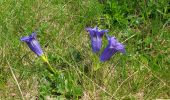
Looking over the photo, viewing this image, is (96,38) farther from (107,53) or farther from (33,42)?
(33,42)

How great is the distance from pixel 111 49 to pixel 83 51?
0.33 meters

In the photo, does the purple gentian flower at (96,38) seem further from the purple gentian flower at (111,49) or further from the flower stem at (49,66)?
the flower stem at (49,66)

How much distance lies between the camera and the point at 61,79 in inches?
92.2

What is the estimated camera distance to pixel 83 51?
259 cm

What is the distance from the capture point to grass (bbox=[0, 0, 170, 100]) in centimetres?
236

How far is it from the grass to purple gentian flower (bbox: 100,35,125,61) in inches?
2.2

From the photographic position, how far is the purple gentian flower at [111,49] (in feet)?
7.46

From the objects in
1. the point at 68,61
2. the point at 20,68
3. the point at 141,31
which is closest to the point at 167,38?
the point at 141,31

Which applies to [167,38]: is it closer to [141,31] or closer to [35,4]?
[141,31]

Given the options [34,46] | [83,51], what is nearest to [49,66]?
[34,46]

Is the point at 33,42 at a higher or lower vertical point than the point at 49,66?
higher

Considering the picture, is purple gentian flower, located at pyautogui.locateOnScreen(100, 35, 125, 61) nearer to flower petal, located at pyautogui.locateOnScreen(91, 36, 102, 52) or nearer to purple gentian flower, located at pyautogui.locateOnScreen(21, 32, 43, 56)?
flower petal, located at pyautogui.locateOnScreen(91, 36, 102, 52)

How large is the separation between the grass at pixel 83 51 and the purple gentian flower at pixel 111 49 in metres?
0.06

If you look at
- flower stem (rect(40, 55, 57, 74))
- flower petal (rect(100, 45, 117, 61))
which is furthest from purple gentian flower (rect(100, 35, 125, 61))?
flower stem (rect(40, 55, 57, 74))
